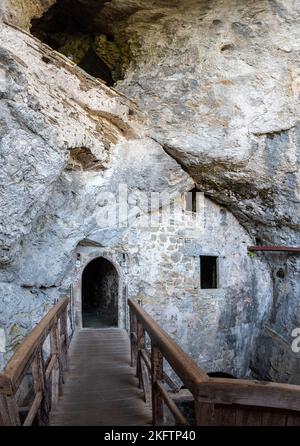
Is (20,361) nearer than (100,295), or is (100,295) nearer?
(20,361)

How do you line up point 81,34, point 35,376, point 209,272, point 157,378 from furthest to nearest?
point 209,272 → point 81,34 → point 157,378 → point 35,376

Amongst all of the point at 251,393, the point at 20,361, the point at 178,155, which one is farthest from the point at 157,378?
the point at 178,155

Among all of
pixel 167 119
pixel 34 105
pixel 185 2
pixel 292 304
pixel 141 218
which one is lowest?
pixel 292 304

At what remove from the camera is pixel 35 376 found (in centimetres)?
246

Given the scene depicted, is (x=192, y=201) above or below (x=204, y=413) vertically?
above

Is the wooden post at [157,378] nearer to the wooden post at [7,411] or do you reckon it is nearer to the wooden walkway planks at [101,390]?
the wooden walkway planks at [101,390]

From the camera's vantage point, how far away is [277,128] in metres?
6.93

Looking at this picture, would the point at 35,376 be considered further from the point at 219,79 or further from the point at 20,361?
the point at 219,79

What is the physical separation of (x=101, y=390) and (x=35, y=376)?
4.41 feet

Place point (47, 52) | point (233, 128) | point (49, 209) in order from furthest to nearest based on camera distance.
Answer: point (233, 128) < point (49, 209) < point (47, 52)
